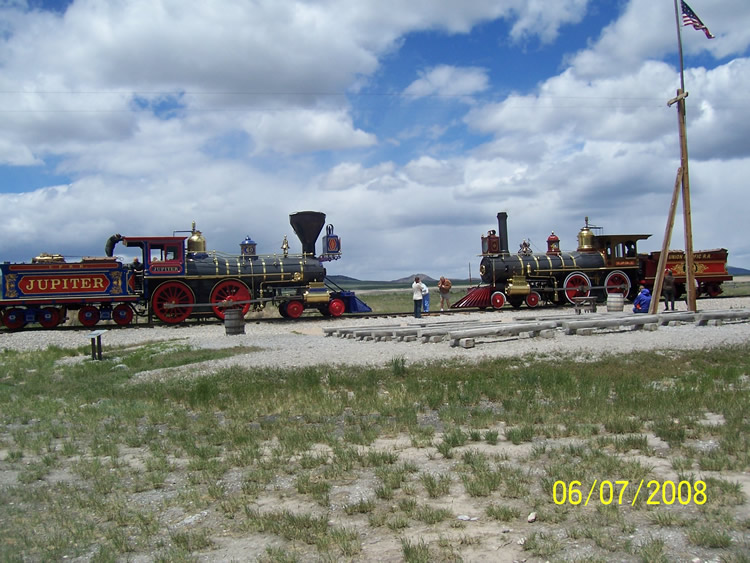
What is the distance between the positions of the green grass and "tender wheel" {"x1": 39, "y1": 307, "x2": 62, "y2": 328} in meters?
13.5

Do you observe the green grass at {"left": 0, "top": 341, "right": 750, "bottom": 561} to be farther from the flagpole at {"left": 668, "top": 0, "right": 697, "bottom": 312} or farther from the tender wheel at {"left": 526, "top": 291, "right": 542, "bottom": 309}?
the tender wheel at {"left": 526, "top": 291, "right": 542, "bottom": 309}

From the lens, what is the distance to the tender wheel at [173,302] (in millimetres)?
23781

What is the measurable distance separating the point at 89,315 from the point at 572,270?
20755 millimetres

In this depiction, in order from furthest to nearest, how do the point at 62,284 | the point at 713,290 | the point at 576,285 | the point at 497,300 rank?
1. the point at 713,290
2. the point at 576,285
3. the point at 497,300
4. the point at 62,284

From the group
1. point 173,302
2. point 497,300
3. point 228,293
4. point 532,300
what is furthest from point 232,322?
point 532,300

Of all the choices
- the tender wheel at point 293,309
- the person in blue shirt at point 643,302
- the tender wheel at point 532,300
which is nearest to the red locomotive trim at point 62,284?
the tender wheel at point 293,309

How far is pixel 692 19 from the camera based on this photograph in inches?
707

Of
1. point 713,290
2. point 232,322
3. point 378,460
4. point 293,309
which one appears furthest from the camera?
point 713,290

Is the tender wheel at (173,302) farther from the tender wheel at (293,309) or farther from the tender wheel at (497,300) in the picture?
the tender wheel at (497,300)

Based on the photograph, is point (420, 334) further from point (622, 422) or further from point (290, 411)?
point (622, 422)

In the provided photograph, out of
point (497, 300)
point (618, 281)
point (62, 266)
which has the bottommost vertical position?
point (497, 300)

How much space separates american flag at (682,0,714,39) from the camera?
58.6 ft

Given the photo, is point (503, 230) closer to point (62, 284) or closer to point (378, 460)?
point (62, 284)
